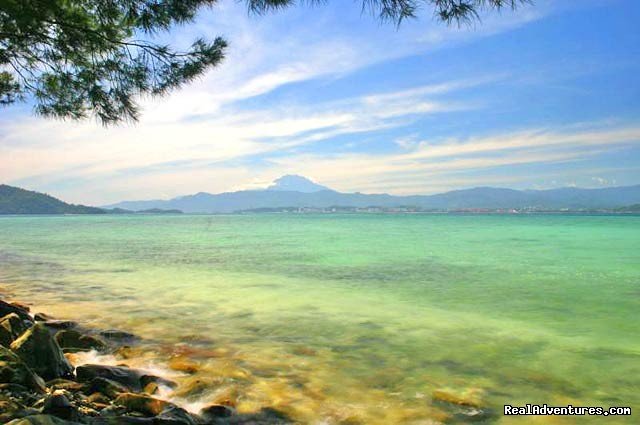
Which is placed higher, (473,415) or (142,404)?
(142,404)

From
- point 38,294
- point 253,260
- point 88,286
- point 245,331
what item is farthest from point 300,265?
point 245,331

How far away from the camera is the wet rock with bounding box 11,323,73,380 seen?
5.63m

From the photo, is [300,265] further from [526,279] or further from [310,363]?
[310,363]

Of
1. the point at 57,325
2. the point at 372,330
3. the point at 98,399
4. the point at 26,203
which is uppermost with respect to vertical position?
the point at 26,203

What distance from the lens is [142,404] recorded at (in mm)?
4809

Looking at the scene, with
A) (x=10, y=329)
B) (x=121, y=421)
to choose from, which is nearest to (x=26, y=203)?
(x=10, y=329)

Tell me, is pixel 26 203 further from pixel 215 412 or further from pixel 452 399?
pixel 452 399

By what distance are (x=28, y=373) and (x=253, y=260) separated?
61.7ft

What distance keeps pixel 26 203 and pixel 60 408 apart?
21531 cm

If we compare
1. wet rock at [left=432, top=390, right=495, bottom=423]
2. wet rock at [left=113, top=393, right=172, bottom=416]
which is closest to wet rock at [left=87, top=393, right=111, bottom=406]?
wet rock at [left=113, top=393, right=172, bottom=416]

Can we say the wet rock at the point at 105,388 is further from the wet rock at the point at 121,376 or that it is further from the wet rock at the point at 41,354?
the wet rock at the point at 41,354

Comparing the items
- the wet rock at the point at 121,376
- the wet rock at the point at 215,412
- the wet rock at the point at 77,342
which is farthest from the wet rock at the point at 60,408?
the wet rock at the point at 77,342

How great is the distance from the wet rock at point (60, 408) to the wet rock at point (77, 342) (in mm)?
3481

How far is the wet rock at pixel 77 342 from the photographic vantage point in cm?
746
